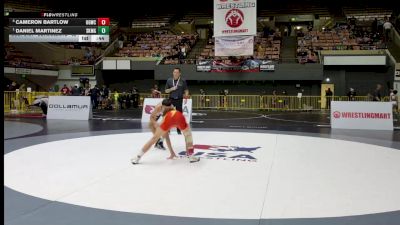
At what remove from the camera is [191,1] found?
4388 cm

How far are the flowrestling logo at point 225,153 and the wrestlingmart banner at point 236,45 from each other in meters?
10.7

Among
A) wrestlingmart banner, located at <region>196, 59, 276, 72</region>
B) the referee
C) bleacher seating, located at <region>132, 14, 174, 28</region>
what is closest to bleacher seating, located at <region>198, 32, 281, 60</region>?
wrestlingmart banner, located at <region>196, 59, 276, 72</region>

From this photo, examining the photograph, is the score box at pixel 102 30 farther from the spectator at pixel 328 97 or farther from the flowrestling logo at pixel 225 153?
the spectator at pixel 328 97

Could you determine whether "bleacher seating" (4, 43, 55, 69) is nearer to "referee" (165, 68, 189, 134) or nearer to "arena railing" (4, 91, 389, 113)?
"arena railing" (4, 91, 389, 113)

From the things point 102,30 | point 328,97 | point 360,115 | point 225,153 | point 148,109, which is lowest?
point 225,153

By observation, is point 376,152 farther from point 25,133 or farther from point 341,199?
point 25,133

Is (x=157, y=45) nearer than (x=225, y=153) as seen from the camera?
No

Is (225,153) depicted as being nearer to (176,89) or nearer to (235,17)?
(176,89)

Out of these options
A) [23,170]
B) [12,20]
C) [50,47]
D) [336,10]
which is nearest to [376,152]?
[23,170]

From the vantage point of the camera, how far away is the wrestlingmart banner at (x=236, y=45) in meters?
18.5

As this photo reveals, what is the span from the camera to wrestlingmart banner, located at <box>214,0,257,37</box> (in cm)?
1598

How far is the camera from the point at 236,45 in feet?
61.3

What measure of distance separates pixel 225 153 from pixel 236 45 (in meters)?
11.8

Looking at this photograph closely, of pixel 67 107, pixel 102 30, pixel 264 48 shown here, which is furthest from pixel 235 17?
pixel 264 48
